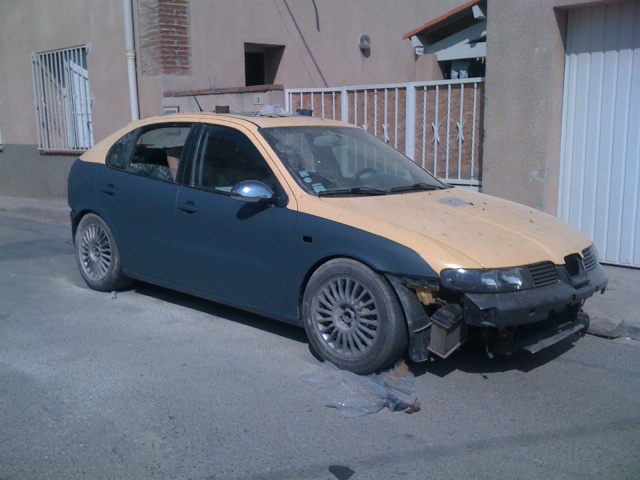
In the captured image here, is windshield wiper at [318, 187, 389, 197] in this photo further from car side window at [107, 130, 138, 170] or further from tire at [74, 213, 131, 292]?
tire at [74, 213, 131, 292]

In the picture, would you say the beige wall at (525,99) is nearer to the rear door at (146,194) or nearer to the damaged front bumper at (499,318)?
the damaged front bumper at (499,318)

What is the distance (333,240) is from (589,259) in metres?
1.86

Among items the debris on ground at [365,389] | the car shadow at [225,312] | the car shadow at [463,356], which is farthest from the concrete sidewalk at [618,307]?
the car shadow at [225,312]

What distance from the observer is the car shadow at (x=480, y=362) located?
5.12 m

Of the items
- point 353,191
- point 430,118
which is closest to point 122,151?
point 353,191

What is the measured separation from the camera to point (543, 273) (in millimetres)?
4762

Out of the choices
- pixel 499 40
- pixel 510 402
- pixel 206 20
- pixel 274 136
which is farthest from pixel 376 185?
pixel 206 20

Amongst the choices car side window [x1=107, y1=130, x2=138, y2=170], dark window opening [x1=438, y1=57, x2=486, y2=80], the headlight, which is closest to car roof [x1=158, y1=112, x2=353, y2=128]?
car side window [x1=107, y1=130, x2=138, y2=170]

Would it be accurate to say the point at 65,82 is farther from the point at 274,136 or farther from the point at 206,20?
the point at 274,136

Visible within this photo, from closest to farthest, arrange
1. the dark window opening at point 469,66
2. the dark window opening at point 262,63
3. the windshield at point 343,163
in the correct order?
the windshield at point 343,163
the dark window opening at point 469,66
the dark window opening at point 262,63

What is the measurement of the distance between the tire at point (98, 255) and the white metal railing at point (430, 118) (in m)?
4.00

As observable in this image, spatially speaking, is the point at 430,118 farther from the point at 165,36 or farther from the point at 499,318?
the point at 499,318

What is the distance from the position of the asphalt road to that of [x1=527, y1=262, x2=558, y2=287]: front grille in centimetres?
69

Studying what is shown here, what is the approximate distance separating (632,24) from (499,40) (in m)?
1.33
